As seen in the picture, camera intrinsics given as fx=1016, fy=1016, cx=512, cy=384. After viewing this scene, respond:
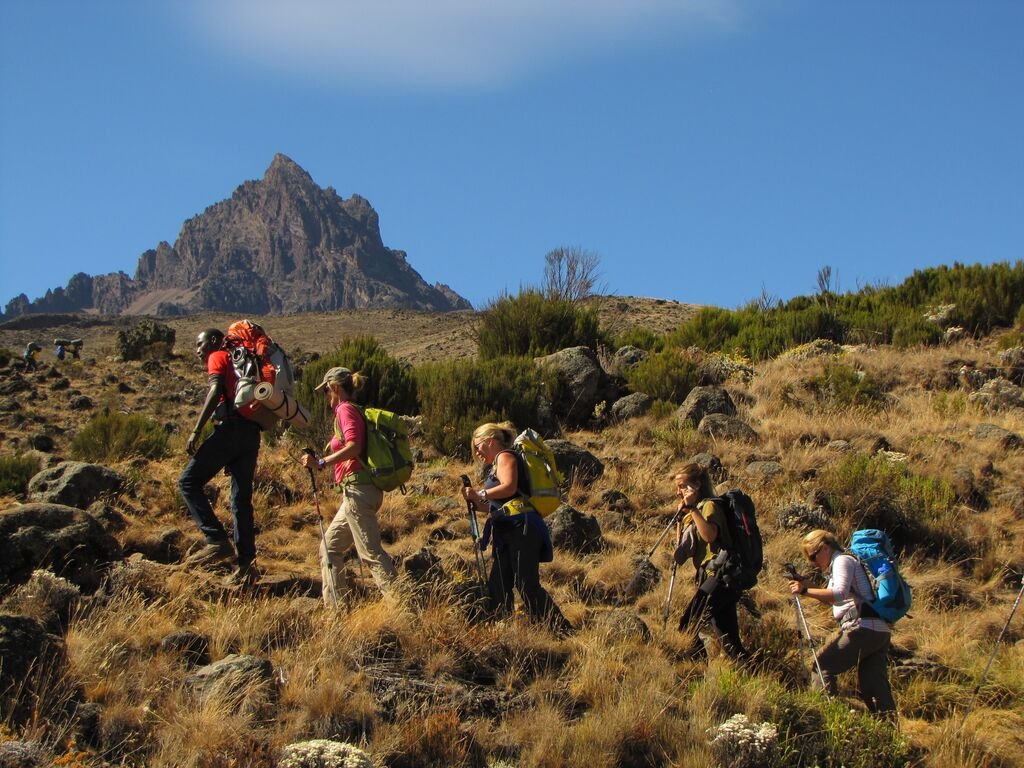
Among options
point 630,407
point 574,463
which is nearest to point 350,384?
point 574,463

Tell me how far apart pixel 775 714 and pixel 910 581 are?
3.78m

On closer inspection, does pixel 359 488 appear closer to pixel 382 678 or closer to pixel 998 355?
pixel 382 678

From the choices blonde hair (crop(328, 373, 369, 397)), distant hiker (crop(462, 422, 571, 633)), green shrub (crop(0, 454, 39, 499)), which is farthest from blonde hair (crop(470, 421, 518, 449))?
green shrub (crop(0, 454, 39, 499))

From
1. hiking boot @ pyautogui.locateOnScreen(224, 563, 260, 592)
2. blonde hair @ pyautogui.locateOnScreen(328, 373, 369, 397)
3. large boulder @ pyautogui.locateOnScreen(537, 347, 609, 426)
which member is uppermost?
large boulder @ pyautogui.locateOnScreen(537, 347, 609, 426)

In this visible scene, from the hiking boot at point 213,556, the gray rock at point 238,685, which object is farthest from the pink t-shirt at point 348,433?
the gray rock at point 238,685

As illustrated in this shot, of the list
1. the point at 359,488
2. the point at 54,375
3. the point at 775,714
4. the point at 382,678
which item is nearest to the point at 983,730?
the point at 775,714

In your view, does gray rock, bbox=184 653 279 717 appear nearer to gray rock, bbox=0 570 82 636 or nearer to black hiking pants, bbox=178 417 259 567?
gray rock, bbox=0 570 82 636

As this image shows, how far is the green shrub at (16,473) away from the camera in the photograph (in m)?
9.54

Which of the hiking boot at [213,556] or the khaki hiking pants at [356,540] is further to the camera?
the hiking boot at [213,556]

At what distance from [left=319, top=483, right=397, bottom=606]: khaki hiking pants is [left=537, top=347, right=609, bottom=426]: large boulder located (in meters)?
7.54

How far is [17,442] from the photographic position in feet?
56.0

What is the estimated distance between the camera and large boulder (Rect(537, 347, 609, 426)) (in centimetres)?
1412

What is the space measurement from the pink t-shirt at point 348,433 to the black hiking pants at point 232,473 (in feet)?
2.49

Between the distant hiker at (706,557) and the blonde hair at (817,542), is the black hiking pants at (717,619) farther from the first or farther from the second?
the blonde hair at (817,542)
